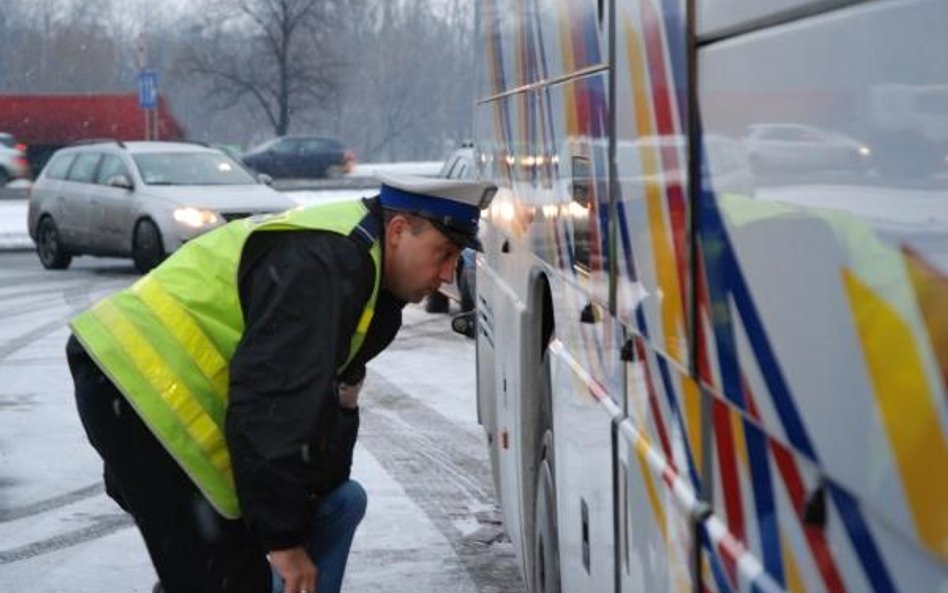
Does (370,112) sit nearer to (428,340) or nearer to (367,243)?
(428,340)

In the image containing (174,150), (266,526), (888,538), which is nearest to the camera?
(888,538)

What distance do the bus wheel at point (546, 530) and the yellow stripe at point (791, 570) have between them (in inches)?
106

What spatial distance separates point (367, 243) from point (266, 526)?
589mm

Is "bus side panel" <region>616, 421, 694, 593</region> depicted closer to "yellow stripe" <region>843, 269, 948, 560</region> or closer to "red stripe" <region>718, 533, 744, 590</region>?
"red stripe" <region>718, 533, 744, 590</region>

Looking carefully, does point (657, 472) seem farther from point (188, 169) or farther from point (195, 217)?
point (188, 169)

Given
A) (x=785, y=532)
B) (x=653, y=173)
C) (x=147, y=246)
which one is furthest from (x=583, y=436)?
(x=147, y=246)

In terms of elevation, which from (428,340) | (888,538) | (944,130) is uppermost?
(944,130)

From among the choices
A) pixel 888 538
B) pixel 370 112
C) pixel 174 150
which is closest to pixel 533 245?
pixel 888 538

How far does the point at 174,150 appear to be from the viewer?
2447cm

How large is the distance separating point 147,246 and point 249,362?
64.1ft

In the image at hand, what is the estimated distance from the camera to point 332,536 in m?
4.40

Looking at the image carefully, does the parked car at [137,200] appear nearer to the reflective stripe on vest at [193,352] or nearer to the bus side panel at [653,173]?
the reflective stripe on vest at [193,352]

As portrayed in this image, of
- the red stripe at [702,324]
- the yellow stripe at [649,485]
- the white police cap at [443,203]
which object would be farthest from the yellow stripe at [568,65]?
the red stripe at [702,324]

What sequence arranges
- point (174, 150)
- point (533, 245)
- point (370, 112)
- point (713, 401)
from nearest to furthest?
1. point (713, 401)
2. point (533, 245)
3. point (174, 150)
4. point (370, 112)
